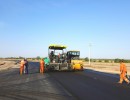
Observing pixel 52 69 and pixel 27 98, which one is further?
pixel 52 69

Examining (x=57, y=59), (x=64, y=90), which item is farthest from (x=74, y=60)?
(x=64, y=90)

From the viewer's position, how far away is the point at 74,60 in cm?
3256

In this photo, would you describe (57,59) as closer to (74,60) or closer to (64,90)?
(74,60)

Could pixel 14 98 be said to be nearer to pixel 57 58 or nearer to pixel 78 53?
pixel 57 58

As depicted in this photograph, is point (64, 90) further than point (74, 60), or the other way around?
point (74, 60)

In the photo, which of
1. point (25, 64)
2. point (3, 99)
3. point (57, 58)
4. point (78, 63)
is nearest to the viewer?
point (3, 99)

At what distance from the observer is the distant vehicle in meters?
32.1

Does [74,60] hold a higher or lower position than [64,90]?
higher

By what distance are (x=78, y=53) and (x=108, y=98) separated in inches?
959

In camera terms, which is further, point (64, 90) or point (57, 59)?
point (57, 59)

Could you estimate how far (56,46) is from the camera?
1215 inches

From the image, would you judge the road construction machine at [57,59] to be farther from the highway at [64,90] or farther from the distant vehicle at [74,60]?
the highway at [64,90]

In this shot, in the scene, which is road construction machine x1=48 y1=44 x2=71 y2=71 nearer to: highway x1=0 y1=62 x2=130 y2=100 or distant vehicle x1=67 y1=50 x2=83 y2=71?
distant vehicle x1=67 y1=50 x2=83 y2=71

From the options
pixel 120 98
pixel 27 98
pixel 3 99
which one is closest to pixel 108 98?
pixel 120 98
